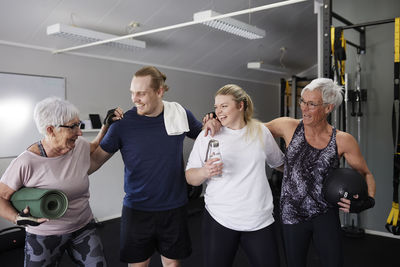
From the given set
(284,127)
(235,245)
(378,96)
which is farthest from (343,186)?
(378,96)

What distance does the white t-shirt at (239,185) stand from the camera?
1.85 metres

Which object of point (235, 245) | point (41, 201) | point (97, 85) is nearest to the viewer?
point (41, 201)

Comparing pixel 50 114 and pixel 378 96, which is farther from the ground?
pixel 378 96

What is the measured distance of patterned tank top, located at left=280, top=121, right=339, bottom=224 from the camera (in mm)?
1996

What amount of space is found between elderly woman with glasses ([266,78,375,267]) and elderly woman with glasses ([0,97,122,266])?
114cm

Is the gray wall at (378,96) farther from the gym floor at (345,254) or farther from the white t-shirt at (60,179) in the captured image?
the white t-shirt at (60,179)

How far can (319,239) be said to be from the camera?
78.2 inches

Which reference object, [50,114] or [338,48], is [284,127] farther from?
[50,114]

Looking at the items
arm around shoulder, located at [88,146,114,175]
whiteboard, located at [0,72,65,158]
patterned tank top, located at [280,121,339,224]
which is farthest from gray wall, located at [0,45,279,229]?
patterned tank top, located at [280,121,339,224]

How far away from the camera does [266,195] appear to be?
6.24 ft

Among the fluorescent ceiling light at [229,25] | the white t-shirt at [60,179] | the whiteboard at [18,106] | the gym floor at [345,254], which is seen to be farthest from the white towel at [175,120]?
the whiteboard at [18,106]

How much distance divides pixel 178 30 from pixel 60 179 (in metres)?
3.74

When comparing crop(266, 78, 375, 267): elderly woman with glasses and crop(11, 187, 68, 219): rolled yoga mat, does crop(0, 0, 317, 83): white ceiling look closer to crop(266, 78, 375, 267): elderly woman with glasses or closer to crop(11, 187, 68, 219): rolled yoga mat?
crop(11, 187, 68, 219): rolled yoga mat

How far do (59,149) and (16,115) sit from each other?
3.05 m
